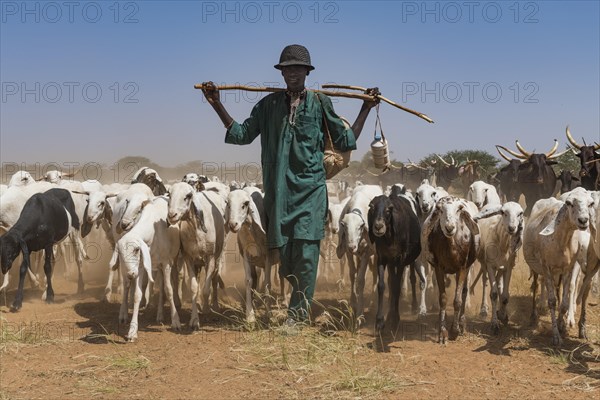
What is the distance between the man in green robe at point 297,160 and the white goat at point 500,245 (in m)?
2.07

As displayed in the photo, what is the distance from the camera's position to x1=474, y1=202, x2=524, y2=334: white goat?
7.66 m

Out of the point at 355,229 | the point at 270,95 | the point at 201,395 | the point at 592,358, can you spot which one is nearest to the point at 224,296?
the point at 355,229

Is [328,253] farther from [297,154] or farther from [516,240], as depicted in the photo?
[297,154]

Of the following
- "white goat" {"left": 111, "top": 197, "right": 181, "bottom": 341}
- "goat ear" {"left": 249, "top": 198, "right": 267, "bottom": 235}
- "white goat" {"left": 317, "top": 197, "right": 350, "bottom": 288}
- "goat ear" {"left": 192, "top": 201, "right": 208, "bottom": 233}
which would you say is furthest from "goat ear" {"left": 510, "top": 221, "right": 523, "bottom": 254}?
"white goat" {"left": 111, "top": 197, "right": 181, "bottom": 341}

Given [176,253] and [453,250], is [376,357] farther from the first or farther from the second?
[176,253]

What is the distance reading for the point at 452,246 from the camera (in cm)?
729

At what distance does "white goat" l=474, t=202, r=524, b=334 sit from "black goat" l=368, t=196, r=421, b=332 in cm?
91

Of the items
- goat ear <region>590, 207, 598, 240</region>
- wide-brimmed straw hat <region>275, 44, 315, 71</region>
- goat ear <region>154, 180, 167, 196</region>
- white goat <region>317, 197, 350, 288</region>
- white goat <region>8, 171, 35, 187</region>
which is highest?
wide-brimmed straw hat <region>275, 44, 315, 71</region>

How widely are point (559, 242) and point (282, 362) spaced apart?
144 inches

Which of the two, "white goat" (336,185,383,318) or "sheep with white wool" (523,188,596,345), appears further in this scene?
"white goat" (336,185,383,318)

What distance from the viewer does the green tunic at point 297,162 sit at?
7.49m

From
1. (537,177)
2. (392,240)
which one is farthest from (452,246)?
(537,177)

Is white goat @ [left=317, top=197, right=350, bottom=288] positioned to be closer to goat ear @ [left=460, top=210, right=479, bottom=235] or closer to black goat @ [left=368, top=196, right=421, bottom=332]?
black goat @ [left=368, top=196, right=421, bottom=332]

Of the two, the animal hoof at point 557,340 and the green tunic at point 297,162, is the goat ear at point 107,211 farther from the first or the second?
the animal hoof at point 557,340
